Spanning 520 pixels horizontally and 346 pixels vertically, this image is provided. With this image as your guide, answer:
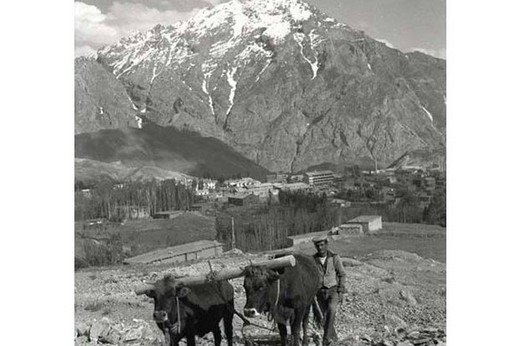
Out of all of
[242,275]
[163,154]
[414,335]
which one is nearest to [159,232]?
[163,154]

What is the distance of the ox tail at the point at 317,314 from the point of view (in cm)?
774

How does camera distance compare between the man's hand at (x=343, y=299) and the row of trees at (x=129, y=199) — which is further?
the row of trees at (x=129, y=199)

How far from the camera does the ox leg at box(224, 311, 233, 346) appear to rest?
7.63m

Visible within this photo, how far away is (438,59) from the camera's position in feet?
29.1

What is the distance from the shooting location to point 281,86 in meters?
9.17

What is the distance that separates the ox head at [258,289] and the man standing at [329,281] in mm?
881

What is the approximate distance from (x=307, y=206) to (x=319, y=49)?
6.48ft

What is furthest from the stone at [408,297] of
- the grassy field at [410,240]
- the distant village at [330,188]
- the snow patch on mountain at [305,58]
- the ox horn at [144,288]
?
the ox horn at [144,288]

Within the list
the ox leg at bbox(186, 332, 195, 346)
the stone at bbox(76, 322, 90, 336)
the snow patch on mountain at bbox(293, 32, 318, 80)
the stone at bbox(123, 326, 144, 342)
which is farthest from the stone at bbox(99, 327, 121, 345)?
the snow patch on mountain at bbox(293, 32, 318, 80)

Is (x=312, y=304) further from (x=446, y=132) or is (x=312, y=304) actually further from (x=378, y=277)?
(x=446, y=132)

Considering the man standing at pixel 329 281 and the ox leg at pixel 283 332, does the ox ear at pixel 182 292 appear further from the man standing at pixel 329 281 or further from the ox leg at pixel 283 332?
the man standing at pixel 329 281

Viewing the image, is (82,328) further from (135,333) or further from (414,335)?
(414,335)
